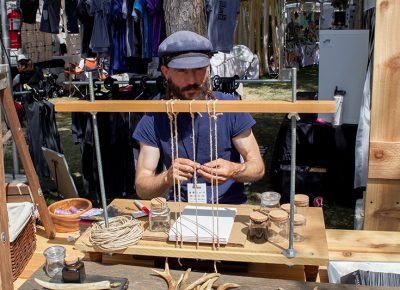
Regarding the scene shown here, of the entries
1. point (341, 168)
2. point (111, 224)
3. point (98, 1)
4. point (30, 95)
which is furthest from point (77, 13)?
point (111, 224)

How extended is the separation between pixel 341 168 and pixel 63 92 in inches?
296

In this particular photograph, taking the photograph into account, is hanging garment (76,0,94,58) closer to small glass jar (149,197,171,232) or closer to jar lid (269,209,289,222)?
small glass jar (149,197,171,232)

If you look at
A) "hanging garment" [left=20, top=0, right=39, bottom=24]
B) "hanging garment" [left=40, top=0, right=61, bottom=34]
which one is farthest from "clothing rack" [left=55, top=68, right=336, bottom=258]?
"hanging garment" [left=20, top=0, right=39, bottom=24]

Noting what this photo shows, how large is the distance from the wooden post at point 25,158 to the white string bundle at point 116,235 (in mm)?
465

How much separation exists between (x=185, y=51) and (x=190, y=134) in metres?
0.42

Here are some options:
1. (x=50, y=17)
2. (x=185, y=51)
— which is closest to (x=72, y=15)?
(x=50, y=17)

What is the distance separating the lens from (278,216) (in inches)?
61.9

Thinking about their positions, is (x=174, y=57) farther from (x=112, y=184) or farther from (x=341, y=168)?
(x=341, y=168)

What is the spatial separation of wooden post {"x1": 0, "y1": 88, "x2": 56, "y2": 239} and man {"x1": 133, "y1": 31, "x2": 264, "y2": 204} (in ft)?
1.35

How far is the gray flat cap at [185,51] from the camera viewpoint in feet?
6.32

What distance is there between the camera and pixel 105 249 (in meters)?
1.61

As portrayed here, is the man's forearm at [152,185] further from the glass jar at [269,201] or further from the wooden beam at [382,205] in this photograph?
the wooden beam at [382,205]

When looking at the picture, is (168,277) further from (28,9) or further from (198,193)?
(28,9)

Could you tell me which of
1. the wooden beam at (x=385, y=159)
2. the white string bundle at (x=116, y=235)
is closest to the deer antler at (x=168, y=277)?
the white string bundle at (x=116, y=235)
